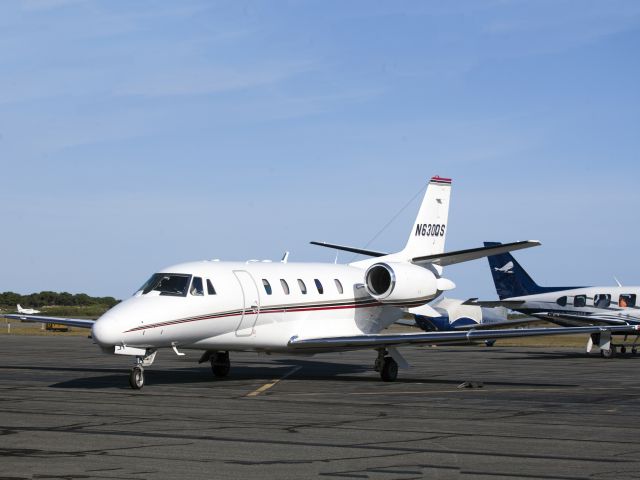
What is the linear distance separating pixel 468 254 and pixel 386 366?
3.63 m

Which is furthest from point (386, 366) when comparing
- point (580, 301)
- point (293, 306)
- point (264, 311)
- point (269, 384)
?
point (580, 301)

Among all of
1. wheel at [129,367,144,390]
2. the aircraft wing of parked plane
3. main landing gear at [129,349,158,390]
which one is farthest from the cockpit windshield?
the aircraft wing of parked plane

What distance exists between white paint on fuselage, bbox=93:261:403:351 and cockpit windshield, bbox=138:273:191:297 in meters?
0.17

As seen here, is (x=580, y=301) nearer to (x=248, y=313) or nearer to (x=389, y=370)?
(x=389, y=370)

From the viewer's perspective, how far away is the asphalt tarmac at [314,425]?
10.3 metres

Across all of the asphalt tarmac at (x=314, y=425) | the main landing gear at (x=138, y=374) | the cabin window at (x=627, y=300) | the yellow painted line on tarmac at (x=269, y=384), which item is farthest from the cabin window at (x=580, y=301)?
the main landing gear at (x=138, y=374)

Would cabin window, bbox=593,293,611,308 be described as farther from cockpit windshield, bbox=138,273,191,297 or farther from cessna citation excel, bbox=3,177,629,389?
cockpit windshield, bbox=138,273,191,297

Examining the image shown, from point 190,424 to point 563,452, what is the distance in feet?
17.6

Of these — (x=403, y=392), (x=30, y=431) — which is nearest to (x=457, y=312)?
(x=403, y=392)

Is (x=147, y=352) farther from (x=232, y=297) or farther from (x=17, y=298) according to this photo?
(x=17, y=298)

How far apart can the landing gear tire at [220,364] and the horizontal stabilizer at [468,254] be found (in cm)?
605

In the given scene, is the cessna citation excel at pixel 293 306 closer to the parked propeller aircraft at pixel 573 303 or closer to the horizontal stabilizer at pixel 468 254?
the horizontal stabilizer at pixel 468 254

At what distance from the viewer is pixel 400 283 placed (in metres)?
24.9

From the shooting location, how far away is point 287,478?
961cm
